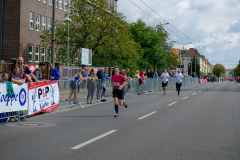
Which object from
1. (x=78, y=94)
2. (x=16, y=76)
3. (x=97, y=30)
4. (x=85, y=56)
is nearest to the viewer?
(x=16, y=76)

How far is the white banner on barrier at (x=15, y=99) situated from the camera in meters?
11.4

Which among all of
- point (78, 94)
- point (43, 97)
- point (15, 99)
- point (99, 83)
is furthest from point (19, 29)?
point (15, 99)

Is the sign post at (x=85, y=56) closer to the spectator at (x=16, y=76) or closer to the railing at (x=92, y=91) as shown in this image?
the railing at (x=92, y=91)

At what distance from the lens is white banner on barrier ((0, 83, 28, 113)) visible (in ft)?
37.3

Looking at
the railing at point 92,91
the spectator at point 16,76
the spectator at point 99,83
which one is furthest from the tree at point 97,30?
the spectator at point 16,76

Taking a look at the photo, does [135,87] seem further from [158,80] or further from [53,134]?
[53,134]

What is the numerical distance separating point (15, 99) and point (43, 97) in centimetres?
186

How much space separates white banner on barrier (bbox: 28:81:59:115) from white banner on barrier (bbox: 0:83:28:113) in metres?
0.35

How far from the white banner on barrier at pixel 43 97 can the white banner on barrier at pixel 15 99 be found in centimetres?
35

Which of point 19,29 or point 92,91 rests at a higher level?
point 19,29

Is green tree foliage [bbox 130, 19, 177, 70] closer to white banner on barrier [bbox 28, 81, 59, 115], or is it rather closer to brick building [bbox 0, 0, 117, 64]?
brick building [bbox 0, 0, 117, 64]

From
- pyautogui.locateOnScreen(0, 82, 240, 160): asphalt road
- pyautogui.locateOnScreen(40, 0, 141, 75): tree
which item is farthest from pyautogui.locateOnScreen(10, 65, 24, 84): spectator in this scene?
pyautogui.locateOnScreen(40, 0, 141, 75): tree

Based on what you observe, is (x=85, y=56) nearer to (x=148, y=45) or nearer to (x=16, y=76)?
(x=16, y=76)

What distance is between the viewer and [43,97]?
45.0 feet
